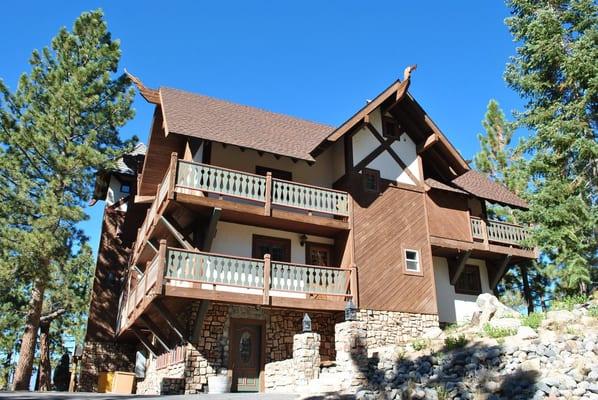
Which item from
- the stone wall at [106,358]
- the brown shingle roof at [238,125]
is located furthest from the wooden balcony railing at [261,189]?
the stone wall at [106,358]

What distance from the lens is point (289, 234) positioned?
16500 millimetres

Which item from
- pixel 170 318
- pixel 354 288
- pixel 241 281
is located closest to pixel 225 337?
pixel 170 318

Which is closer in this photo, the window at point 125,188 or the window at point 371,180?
the window at point 371,180

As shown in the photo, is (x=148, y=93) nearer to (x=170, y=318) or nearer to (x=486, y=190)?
(x=170, y=318)

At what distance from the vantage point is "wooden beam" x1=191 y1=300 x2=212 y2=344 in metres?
13.6

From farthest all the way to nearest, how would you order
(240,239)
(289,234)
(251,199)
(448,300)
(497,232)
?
(497,232) → (448,300) → (289,234) → (240,239) → (251,199)

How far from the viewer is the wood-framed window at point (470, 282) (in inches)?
752

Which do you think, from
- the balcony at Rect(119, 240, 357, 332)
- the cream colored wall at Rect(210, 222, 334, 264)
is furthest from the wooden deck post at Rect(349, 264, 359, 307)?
the cream colored wall at Rect(210, 222, 334, 264)

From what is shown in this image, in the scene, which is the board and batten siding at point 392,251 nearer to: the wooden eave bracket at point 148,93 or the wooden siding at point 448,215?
the wooden siding at point 448,215

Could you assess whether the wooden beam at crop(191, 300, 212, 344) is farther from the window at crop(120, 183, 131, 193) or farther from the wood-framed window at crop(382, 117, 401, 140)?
the window at crop(120, 183, 131, 193)

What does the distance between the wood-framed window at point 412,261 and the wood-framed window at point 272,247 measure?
154 inches

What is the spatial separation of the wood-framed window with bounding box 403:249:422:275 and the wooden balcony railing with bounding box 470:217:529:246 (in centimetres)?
267

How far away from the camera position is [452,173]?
19.3 meters

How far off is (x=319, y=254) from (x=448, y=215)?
5.15 metres
